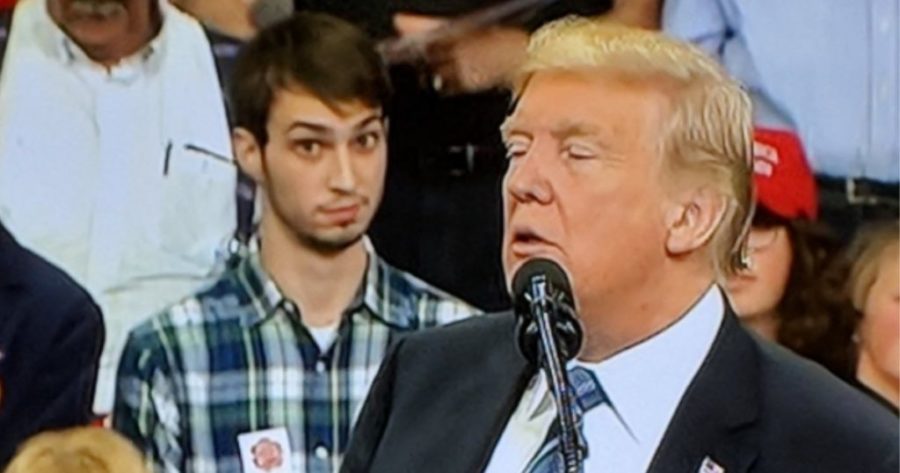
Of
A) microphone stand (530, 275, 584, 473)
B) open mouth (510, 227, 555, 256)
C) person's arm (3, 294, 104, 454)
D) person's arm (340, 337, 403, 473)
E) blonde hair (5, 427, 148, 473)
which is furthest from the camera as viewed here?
person's arm (3, 294, 104, 454)

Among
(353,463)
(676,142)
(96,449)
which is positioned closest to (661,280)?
(676,142)

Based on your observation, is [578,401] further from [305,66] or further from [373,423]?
[305,66]

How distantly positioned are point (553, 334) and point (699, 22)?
0.84 metres

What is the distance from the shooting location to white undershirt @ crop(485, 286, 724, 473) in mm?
1286

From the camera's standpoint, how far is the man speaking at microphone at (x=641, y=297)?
1257 mm

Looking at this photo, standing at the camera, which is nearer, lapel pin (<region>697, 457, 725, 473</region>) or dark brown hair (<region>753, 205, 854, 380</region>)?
lapel pin (<region>697, 457, 725, 473</region>)

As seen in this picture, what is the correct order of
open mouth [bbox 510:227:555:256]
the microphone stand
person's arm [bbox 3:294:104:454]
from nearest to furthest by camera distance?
1. the microphone stand
2. open mouth [bbox 510:227:555:256]
3. person's arm [bbox 3:294:104:454]

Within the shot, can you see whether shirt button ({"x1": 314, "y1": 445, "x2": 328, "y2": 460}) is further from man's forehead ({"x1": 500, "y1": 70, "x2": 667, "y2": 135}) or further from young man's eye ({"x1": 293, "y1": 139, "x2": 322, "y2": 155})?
man's forehead ({"x1": 500, "y1": 70, "x2": 667, "y2": 135})

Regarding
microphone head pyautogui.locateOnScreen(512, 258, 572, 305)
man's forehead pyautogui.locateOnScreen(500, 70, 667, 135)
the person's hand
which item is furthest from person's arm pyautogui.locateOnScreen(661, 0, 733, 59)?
microphone head pyautogui.locateOnScreen(512, 258, 572, 305)

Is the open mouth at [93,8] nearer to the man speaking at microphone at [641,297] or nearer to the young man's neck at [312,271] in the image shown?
the young man's neck at [312,271]

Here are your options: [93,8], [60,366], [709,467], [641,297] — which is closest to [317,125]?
[93,8]

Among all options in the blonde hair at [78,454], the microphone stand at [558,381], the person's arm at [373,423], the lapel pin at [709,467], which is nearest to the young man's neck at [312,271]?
the blonde hair at [78,454]

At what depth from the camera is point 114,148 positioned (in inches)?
69.1

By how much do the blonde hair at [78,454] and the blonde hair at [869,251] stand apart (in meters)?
0.74
